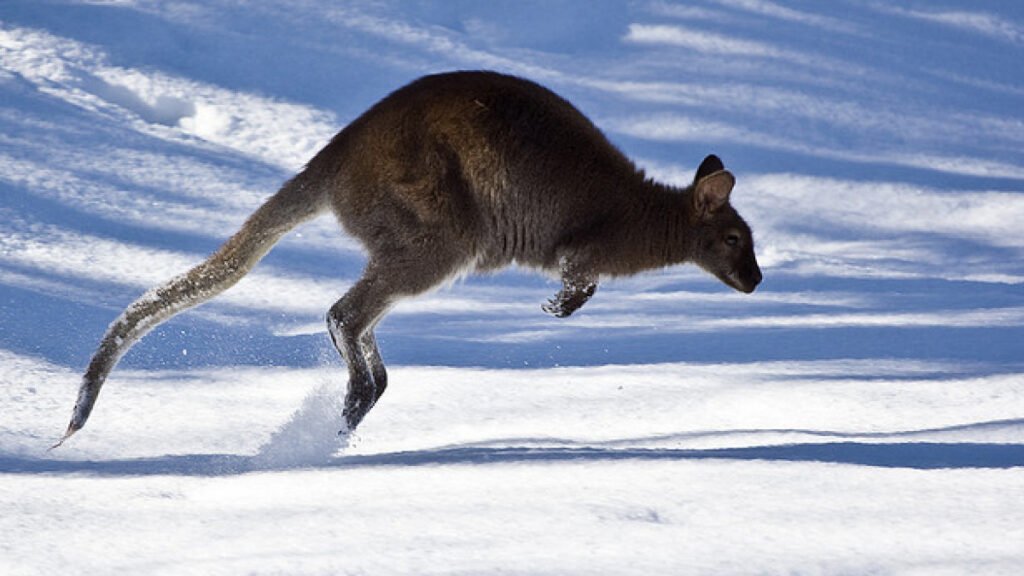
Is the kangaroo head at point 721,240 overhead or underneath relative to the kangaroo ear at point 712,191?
underneath

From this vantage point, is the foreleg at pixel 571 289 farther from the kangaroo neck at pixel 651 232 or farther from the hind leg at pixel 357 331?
the hind leg at pixel 357 331

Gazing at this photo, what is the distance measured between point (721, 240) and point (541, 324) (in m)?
1.42

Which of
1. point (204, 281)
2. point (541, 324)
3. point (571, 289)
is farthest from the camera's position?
point (541, 324)

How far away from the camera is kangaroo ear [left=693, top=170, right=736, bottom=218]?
5.47 metres

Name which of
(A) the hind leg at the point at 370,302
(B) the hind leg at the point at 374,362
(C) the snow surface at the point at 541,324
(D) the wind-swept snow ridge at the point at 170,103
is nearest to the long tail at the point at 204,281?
(C) the snow surface at the point at 541,324

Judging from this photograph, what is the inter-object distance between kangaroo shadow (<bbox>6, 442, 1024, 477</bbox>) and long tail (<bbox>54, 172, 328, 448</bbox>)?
0.29 metres

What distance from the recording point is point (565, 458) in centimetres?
400

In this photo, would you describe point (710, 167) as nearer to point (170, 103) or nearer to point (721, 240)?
point (721, 240)

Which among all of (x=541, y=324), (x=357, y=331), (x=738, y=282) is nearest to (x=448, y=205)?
(x=357, y=331)

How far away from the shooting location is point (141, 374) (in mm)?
5598

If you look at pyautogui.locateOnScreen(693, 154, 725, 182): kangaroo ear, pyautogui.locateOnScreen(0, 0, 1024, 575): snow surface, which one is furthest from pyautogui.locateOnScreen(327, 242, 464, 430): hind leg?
pyautogui.locateOnScreen(693, 154, 725, 182): kangaroo ear

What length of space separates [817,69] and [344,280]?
224 inches

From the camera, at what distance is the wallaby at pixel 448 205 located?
509 centimetres

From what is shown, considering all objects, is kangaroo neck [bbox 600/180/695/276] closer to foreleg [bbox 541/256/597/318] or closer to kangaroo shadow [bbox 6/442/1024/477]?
foreleg [bbox 541/256/597/318]
